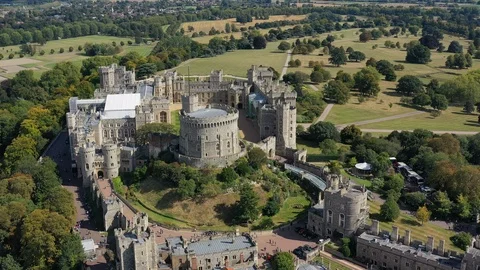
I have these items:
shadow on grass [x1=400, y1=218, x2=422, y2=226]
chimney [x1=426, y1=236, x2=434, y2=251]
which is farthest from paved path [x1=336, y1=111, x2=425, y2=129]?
chimney [x1=426, y1=236, x2=434, y2=251]

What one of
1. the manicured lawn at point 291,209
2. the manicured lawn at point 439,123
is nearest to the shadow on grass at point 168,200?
the manicured lawn at point 291,209

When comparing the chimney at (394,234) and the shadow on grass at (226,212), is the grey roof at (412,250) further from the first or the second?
the shadow on grass at (226,212)

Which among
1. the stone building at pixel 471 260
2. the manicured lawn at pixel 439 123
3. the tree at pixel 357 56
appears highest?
the tree at pixel 357 56

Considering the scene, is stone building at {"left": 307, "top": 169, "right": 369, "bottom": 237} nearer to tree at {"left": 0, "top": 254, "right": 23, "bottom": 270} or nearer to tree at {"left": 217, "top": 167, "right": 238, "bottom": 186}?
tree at {"left": 217, "top": 167, "right": 238, "bottom": 186}

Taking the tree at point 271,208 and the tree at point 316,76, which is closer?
the tree at point 271,208

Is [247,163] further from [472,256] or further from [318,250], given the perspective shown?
[472,256]

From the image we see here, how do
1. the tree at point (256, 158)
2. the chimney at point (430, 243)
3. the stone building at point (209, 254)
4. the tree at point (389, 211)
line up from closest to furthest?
the chimney at point (430, 243) < the stone building at point (209, 254) < the tree at point (389, 211) < the tree at point (256, 158)
